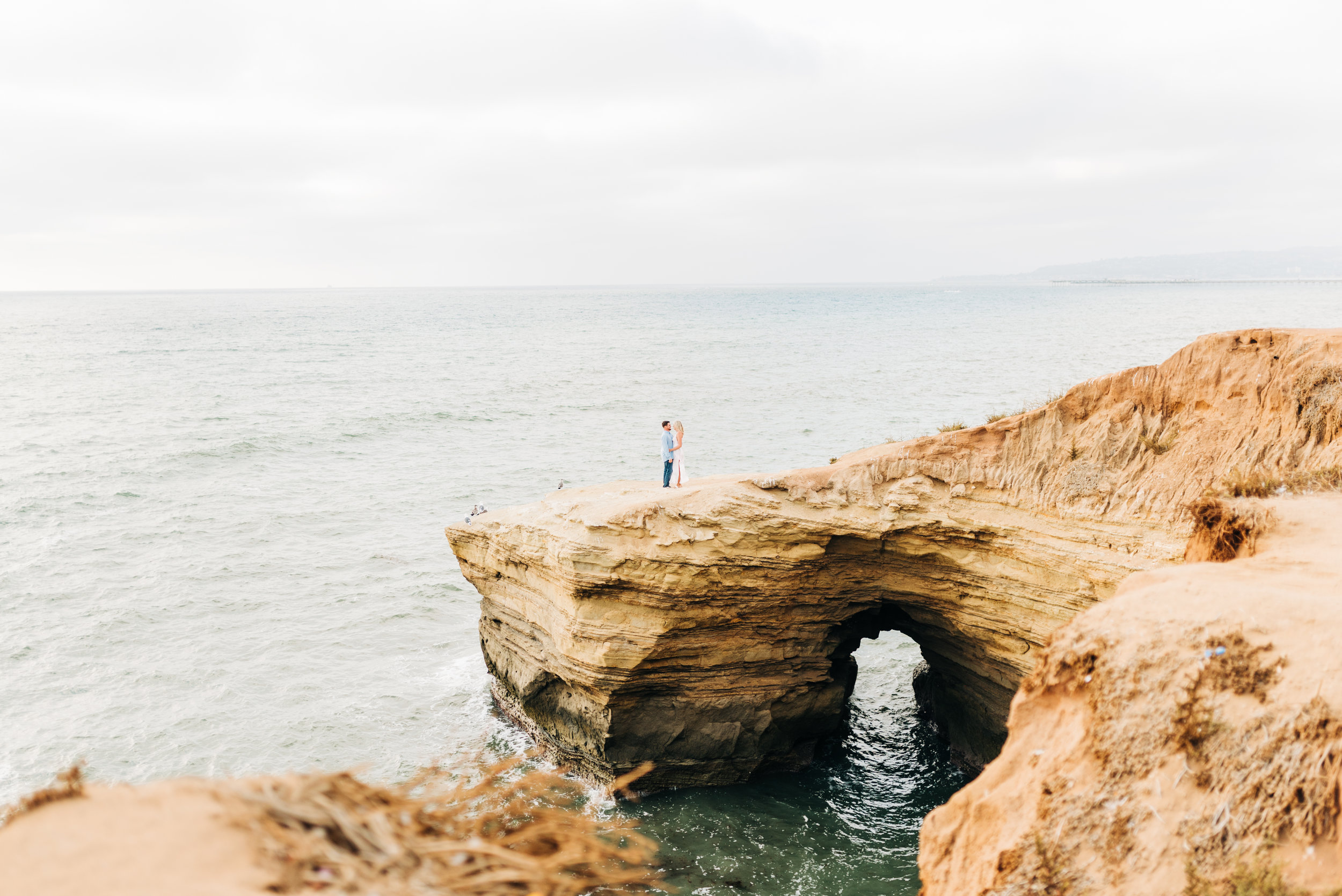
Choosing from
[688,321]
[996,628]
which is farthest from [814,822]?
[688,321]

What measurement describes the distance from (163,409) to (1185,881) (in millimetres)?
54522

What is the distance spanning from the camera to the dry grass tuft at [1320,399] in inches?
422

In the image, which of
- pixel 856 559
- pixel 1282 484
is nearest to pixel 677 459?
pixel 856 559

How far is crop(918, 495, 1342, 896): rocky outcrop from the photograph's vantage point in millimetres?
5207

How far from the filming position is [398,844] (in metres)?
3.72

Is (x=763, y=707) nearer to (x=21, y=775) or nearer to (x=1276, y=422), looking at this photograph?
(x=1276, y=422)

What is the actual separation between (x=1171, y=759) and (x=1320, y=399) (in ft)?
25.6

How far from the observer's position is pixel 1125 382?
12.5m

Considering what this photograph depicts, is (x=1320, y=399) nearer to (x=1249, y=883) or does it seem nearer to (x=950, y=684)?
(x=950, y=684)

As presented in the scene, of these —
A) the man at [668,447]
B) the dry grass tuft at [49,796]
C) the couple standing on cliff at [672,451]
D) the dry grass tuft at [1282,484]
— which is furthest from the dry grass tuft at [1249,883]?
the man at [668,447]

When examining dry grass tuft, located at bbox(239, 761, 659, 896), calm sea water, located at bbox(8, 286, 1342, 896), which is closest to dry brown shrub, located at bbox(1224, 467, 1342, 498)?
calm sea water, located at bbox(8, 286, 1342, 896)

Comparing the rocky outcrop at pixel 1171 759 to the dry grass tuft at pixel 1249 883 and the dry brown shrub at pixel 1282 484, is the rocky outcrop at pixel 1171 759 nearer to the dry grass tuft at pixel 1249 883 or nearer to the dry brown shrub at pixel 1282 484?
the dry grass tuft at pixel 1249 883

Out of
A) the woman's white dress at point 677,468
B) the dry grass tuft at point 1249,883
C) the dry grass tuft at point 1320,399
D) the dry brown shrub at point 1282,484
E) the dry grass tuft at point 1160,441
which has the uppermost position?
the dry grass tuft at point 1320,399

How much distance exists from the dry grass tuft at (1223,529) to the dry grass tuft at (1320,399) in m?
3.23
